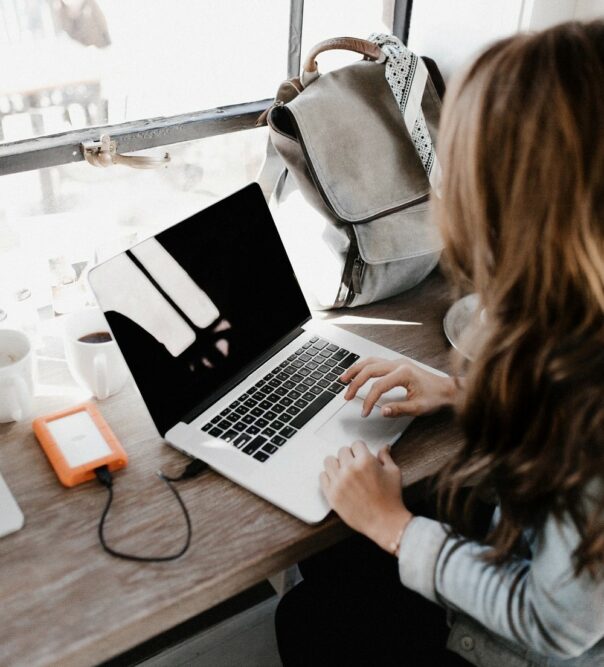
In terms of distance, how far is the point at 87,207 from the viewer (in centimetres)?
126

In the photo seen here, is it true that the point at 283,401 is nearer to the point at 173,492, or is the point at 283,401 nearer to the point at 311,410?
the point at 311,410

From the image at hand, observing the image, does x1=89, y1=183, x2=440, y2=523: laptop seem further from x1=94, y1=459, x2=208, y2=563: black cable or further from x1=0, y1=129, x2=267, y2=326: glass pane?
x1=0, y1=129, x2=267, y2=326: glass pane

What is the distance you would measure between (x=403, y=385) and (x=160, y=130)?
655 millimetres

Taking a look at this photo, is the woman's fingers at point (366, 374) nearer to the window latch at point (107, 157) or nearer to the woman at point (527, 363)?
the woman at point (527, 363)

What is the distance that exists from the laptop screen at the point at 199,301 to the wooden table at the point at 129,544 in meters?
0.10

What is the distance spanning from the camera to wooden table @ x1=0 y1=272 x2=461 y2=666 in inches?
26.3

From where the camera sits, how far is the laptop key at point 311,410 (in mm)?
915

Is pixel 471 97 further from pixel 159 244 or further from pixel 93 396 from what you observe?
pixel 93 396

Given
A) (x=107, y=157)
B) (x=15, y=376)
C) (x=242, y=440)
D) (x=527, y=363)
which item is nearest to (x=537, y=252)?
(x=527, y=363)

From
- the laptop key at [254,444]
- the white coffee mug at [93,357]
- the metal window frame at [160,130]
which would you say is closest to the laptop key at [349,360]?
the laptop key at [254,444]

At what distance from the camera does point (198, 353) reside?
3.05ft

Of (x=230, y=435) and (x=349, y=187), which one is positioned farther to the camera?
(x=349, y=187)

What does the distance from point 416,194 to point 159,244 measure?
1.60 feet

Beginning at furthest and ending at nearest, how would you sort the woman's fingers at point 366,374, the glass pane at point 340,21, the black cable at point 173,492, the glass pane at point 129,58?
the glass pane at point 340,21 → the glass pane at point 129,58 → the woman's fingers at point 366,374 → the black cable at point 173,492
